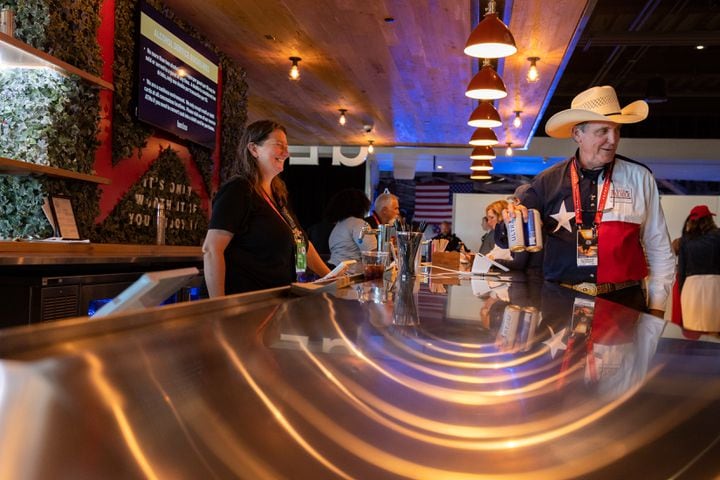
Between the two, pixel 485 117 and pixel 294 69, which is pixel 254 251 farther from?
pixel 294 69

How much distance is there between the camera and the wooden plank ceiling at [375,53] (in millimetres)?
4773

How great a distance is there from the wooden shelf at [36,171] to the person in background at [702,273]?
17.7 ft

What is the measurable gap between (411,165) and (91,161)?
39.2 ft

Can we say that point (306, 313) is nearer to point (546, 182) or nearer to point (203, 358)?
point (203, 358)

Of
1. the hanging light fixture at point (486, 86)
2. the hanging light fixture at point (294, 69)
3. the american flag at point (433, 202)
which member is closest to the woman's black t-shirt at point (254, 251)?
the hanging light fixture at point (486, 86)

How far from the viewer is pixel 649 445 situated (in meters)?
0.48

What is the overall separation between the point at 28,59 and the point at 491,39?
96.5 inches

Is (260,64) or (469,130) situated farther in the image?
(469,130)

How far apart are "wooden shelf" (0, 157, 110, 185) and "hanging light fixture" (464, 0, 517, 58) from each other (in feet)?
7.55

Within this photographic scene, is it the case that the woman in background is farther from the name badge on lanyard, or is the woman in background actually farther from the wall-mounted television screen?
the wall-mounted television screen

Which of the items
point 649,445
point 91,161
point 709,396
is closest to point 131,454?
point 649,445

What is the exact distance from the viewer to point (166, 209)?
Result: 4.99 metres

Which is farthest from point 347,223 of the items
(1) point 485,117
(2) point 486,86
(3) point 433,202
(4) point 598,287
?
(3) point 433,202

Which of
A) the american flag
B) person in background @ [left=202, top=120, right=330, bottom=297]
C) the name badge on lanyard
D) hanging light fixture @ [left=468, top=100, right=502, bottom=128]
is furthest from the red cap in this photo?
the american flag
